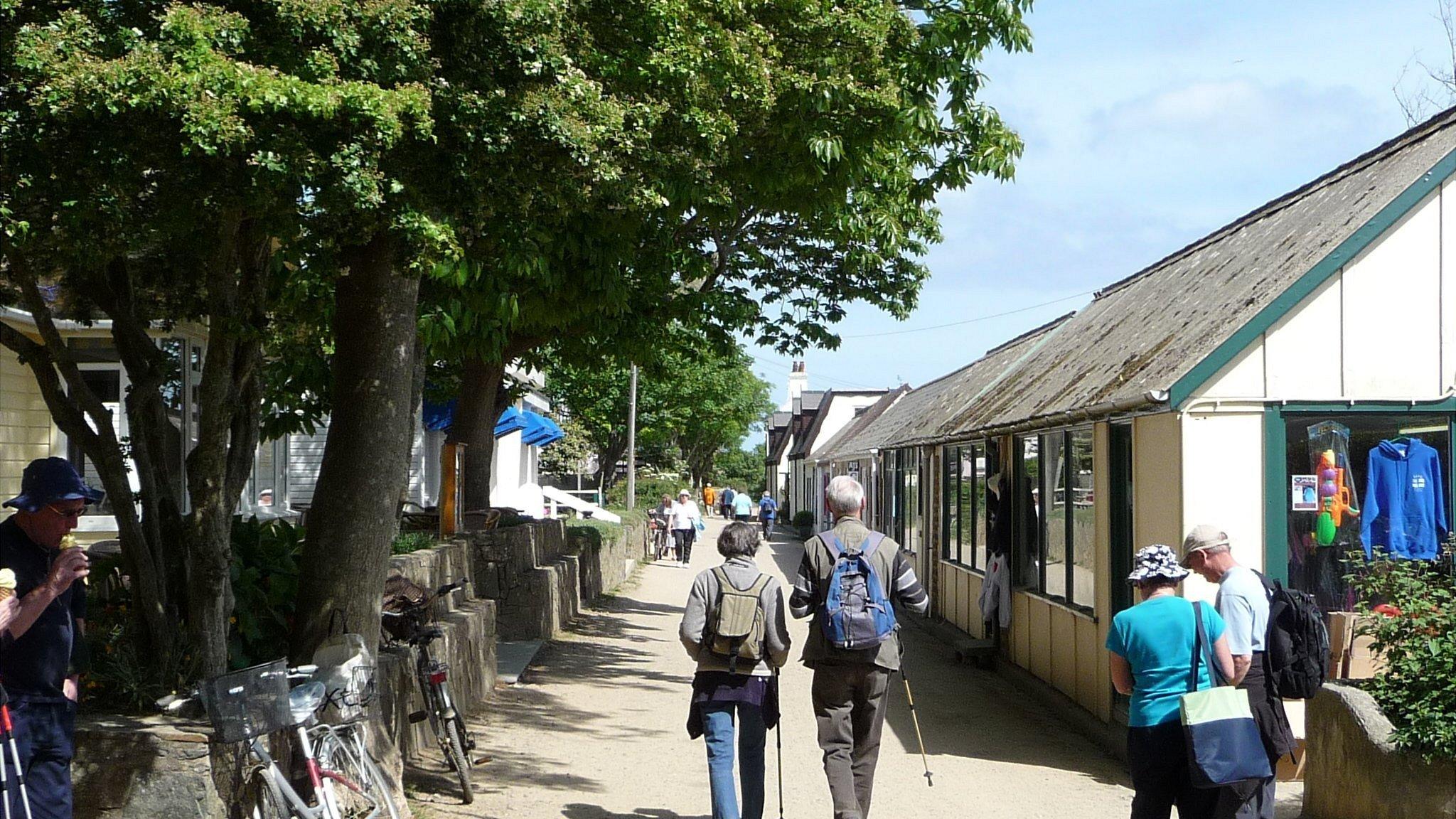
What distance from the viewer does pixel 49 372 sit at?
685 cm

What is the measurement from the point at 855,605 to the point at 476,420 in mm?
11210

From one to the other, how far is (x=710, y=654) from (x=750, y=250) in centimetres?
988

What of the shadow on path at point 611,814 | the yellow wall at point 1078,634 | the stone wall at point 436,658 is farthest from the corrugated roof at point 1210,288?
the stone wall at point 436,658

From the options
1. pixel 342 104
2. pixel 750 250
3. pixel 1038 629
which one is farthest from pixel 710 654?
pixel 750 250

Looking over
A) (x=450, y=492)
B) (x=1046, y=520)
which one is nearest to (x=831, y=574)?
(x=1046, y=520)

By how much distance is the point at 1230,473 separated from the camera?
9195mm

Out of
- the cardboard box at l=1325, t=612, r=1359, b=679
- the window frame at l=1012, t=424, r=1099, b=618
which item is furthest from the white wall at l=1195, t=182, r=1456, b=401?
the window frame at l=1012, t=424, r=1099, b=618

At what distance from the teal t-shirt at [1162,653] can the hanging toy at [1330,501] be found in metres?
3.81

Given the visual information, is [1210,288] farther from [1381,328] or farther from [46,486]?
[46,486]

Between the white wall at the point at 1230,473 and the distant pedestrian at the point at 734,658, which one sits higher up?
the white wall at the point at 1230,473

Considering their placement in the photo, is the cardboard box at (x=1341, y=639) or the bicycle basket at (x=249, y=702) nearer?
the bicycle basket at (x=249, y=702)

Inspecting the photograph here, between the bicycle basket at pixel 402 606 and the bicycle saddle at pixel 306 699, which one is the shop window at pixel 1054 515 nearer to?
the bicycle basket at pixel 402 606

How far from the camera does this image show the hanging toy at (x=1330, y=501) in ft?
30.5

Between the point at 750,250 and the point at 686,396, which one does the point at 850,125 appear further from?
the point at 686,396
